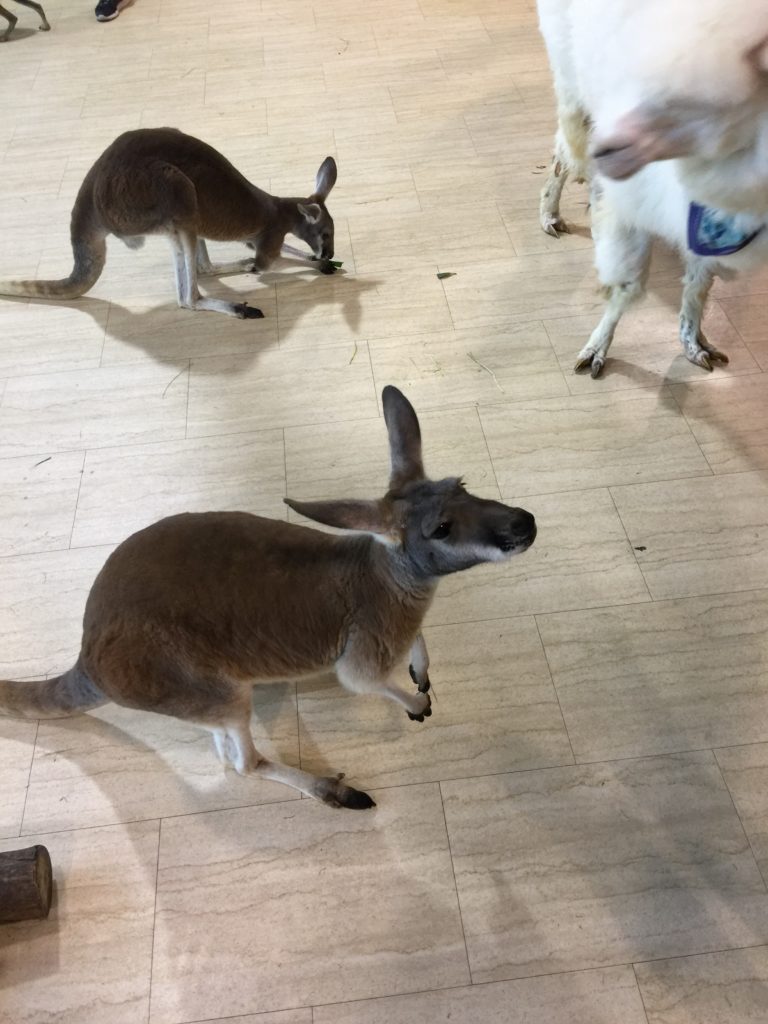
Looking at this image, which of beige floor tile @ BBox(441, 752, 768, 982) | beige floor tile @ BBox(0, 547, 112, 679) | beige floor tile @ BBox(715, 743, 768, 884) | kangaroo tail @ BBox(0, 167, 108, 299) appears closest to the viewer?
beige floor tile @ BBox(441, 752, 768, 982)

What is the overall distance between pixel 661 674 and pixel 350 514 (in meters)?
1.02

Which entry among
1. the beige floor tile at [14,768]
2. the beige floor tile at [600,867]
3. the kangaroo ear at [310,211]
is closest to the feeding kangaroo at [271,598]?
the beige floor tile at [14,768]

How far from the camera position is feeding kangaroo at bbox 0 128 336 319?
7.95ft

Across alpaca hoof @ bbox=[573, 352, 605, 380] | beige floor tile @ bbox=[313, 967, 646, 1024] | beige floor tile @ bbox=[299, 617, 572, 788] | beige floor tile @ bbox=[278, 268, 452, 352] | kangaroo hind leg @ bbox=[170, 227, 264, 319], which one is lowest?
beige floor tile @ bbox=[313, 967, 646, 1024]

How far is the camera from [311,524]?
2135 mm

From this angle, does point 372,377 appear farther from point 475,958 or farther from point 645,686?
point 475,958

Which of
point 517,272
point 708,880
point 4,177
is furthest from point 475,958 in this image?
point 4,177

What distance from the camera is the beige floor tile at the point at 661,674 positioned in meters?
1.71

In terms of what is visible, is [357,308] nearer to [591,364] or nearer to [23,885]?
[591,364]

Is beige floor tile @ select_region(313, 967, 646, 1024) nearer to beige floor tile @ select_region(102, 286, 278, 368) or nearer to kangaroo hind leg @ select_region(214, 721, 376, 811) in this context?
kangaroo hind leg @ select_region(214, 721, 376, 811)

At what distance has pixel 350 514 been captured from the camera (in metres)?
1.27

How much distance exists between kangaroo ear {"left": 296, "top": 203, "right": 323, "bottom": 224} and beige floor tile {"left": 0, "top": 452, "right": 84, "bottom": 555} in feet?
4.08

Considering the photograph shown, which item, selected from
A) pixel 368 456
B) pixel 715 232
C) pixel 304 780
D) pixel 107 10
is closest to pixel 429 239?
pixel 368 456

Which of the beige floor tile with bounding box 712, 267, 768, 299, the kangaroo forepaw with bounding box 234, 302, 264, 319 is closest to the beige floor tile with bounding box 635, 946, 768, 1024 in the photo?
the beige floor tile with bounding box 712, 267, 768, 299
